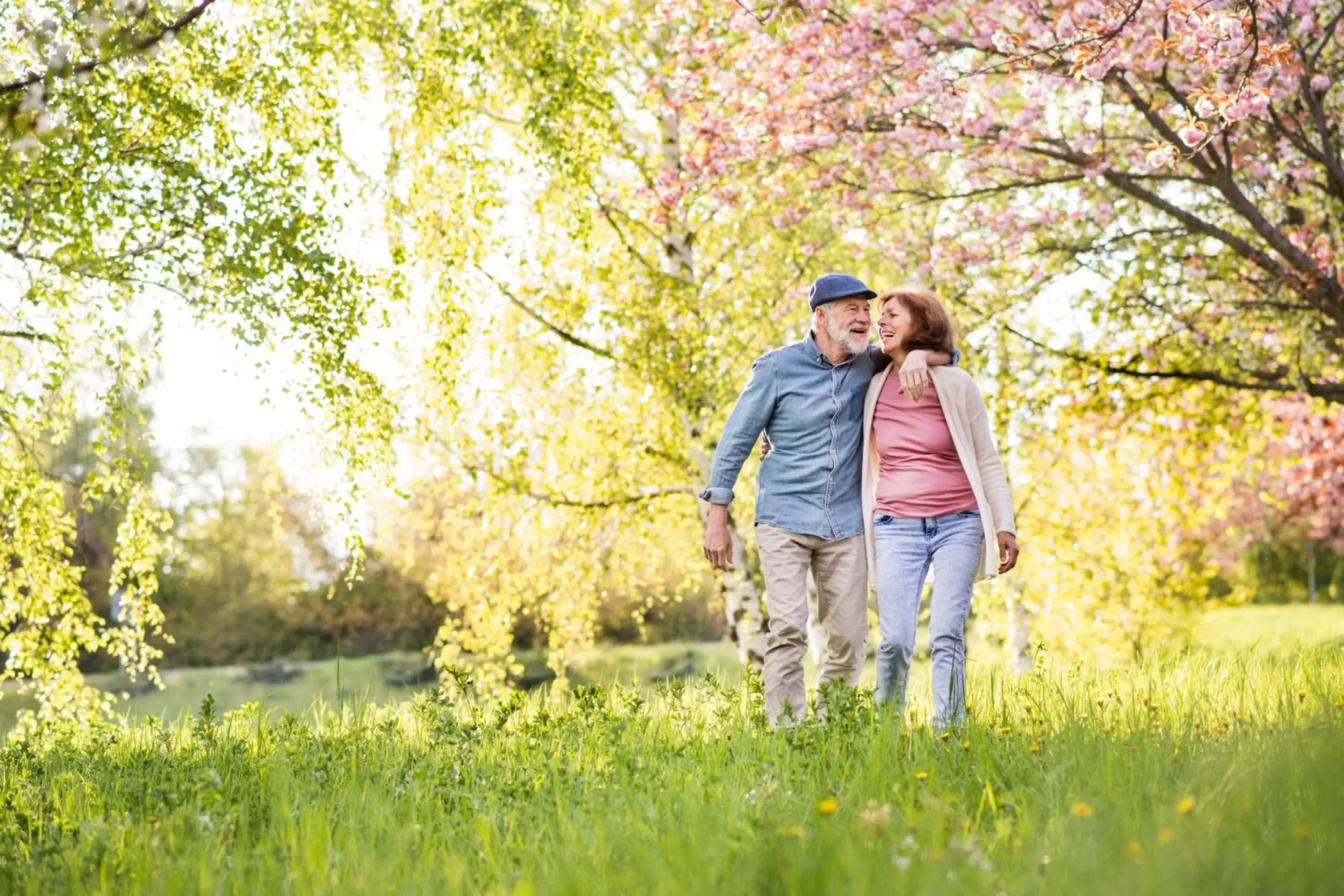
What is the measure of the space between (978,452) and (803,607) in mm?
992

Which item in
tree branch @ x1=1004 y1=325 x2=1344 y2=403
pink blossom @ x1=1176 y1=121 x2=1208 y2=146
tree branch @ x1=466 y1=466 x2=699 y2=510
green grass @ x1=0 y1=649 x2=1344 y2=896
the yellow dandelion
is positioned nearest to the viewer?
green grass @ x1=0 y1=649 x2=1344 y2=896

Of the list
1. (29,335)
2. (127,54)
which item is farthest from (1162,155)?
(29,335)

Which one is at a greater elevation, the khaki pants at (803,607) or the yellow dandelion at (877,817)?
the khaki pants at (803,607)

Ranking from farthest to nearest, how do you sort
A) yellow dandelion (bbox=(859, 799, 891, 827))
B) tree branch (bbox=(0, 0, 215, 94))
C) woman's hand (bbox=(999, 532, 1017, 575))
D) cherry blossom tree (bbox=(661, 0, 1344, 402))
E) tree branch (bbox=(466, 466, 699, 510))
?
tree branch (bbox=(466, 466, 699, 510))
cherry blossom tree (bbox=(661, 0, 1344, 402))
tree branch (bbox=(0, 0, 215, 94))
woman's hand (bbox=(999, 532, 1017, 575))
yellow dandelion (bbox=(859, 799, 891, 827))

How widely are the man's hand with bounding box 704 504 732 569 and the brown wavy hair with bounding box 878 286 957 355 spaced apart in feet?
3.51

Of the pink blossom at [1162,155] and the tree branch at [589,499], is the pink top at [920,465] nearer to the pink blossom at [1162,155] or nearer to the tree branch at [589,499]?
the pink blossom at [1162,155]

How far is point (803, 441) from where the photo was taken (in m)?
5.11

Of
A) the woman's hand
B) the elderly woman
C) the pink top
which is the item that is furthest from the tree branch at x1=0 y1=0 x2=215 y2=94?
the woman's hand

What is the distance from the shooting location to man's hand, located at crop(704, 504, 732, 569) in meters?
4.95

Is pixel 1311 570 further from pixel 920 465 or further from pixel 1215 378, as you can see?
pixel 920 465

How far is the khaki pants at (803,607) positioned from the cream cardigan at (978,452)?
0.70 ft

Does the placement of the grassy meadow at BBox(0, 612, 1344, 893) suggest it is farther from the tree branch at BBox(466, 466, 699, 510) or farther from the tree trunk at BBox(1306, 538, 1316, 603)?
the tree trunk at BBox(1306, 538, 1316, 603)

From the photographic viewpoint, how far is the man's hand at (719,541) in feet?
16.2

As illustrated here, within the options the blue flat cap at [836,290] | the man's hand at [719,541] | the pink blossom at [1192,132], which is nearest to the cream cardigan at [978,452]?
the blue flat cap at [836,290]
